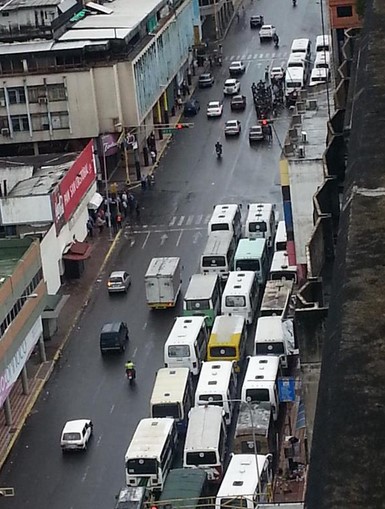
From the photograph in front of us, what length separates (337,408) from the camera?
762 cm

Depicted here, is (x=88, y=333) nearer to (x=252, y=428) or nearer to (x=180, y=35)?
(x=252, y=428)

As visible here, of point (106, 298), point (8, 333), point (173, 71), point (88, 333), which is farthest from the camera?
point (173, 71)

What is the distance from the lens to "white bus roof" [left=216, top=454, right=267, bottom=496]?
A: 27.5 m

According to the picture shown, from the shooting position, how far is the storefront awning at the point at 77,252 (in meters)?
44.7

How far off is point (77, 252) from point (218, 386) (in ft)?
42.5

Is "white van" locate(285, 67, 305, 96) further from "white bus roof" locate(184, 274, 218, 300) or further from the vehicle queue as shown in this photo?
"white bus roof" locate(184, 274, 218, 300)

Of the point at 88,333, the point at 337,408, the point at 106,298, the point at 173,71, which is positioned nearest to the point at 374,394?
the point at 337,408

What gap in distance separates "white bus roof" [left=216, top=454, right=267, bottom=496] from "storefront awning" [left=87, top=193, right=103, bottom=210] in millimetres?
21588

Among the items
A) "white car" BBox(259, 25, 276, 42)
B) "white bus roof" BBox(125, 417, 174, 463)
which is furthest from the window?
"white car" BBox(259, 25, 276, 42)

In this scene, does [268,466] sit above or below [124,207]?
above

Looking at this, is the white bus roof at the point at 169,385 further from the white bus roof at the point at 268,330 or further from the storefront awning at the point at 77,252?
the storefront awning at the point at 77,252

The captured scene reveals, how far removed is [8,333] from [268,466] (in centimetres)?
831

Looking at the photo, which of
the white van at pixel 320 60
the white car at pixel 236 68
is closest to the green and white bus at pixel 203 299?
the white van at pixel 320 60

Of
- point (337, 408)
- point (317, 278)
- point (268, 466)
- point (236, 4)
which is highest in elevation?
point (337, 408)
